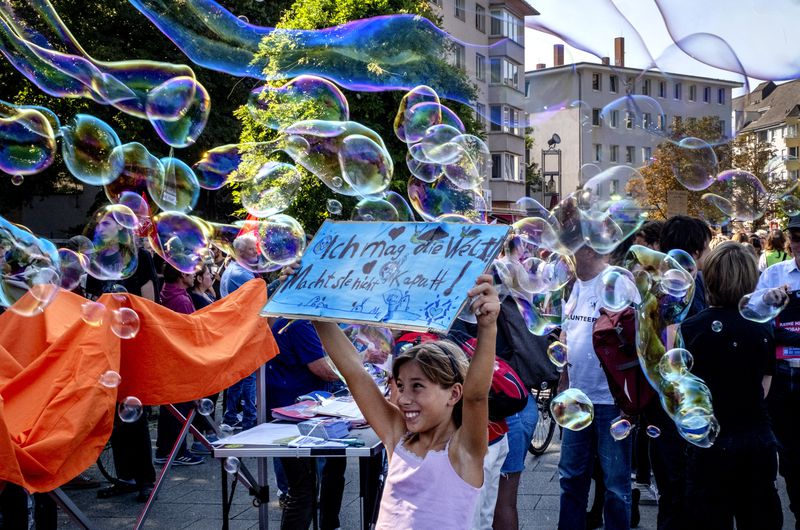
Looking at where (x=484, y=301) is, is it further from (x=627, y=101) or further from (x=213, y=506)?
(x=627, y=101)

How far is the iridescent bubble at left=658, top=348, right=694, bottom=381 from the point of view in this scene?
3969 mm

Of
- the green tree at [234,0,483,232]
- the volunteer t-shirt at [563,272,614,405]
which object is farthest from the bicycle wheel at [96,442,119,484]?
the green tree at [234,0,483,232]

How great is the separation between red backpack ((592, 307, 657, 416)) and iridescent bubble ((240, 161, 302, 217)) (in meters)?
2.26

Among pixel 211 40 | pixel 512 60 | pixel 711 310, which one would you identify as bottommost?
pixel 711 310

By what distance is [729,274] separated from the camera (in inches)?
158

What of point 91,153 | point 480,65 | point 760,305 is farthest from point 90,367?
point 480,65

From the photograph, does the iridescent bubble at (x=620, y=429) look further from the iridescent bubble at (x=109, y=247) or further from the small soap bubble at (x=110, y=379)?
the iridescent bubble at (x=109, y=247)

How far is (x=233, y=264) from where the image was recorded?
278 inches

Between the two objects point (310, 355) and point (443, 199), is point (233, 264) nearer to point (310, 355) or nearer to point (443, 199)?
point (443, 199)

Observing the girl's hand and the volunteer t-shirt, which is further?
the volunteer t-shirt

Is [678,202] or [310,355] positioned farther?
[678,202]

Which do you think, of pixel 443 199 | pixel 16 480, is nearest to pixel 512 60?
pixel 443 199

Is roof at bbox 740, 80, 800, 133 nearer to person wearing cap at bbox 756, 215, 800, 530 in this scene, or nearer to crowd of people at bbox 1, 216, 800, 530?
person wearing cap at bbox 756, 215, 800, 530

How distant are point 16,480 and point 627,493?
292cm
